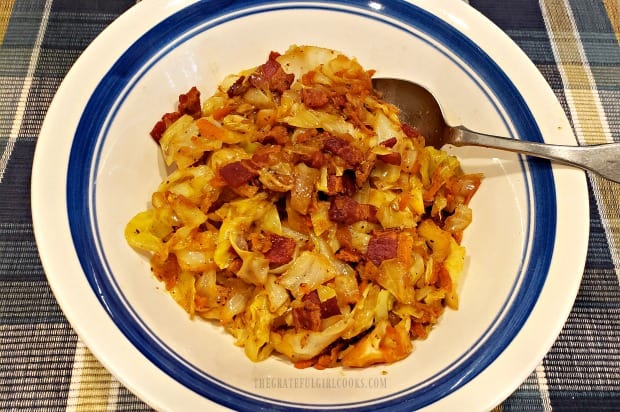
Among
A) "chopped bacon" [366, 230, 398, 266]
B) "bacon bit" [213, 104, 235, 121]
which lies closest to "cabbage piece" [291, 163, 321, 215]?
"chopped bacon" [366, 230, 398, 266]

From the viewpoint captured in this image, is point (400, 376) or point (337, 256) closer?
point (400, 376)

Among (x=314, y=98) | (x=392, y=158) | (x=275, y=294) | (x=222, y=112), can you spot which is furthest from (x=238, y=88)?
(x=275, y=294)

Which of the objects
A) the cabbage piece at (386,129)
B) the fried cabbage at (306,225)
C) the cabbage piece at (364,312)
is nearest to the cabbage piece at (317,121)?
the fried cabbage at (306,225)

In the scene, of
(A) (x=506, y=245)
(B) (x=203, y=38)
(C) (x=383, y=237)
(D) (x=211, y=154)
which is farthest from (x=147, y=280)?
(A) (x=506, y=245)

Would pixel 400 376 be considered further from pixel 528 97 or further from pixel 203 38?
pixel 203 38

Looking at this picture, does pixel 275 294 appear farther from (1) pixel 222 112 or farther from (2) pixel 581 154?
(2) pixel 581 154

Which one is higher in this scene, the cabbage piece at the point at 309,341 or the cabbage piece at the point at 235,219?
the cabbage piece at the point at 235,219

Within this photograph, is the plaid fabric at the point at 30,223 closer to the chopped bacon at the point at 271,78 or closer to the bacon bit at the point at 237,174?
the bacon bit at the point at 237,174
